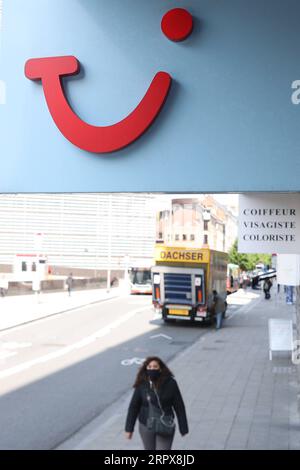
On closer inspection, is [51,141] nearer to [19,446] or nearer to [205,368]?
[19,446]

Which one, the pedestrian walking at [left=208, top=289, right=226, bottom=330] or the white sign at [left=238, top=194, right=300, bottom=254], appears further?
the pedestrian walking at [left=208, top=289, right=226, bottom=330]

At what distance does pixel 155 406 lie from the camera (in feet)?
22.0

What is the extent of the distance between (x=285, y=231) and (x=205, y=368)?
9.70m

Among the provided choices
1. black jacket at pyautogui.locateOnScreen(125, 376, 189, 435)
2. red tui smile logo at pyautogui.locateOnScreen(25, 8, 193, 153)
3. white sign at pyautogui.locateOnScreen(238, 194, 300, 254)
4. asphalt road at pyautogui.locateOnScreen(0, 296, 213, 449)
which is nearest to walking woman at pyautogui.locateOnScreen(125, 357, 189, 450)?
black jacket at pyautogui.locateOnScreen(125, 376, 189, 435)

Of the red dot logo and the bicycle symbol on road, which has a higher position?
the red dot logo

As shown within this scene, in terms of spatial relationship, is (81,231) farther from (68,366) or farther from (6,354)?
(68,366)

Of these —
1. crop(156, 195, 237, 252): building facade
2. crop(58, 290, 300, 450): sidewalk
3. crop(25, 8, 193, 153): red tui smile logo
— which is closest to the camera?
crop(25, 8, 193, 153): red tui smile logo

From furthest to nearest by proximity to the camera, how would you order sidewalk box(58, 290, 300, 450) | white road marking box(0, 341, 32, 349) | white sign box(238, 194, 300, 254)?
white road marking box(0, 341, 32, 349)
sidewalk box(58, 290, 300, 450)
white sign box(238, 194, 300, 254)

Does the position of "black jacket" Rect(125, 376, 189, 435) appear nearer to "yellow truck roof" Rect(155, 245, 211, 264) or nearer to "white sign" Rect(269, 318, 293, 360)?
"white sign" Rect(269, 318, 293, 360)

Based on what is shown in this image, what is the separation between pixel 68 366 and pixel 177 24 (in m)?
11.9

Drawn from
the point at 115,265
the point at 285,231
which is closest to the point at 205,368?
the point at 285,231

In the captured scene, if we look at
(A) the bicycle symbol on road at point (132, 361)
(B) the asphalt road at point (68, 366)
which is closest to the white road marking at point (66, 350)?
(B) the asphalt road at point (68, 366)

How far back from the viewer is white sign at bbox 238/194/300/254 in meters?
7.70

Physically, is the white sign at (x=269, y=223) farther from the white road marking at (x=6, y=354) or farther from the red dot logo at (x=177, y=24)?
the white road marking at (x=6, y=354)
